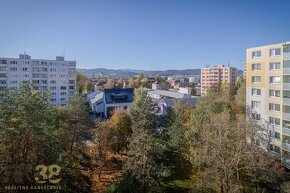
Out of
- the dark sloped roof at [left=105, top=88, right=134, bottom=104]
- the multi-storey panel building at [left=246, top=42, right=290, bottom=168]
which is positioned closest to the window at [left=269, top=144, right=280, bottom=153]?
the multi-storey panel building at [left=246, top=42, right=290, bottom=168]

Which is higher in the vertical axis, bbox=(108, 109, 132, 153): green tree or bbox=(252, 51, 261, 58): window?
bbox=(252, 51, 261, 58): window

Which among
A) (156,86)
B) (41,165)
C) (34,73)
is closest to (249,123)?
(41,165)

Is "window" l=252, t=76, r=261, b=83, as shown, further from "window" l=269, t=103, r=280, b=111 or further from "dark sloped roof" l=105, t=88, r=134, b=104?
"dark sloped roof" l=105, t=88, r=134, b=104

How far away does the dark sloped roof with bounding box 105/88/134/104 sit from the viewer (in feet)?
191

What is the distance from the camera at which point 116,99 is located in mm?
58875

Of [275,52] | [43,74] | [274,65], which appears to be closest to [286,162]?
[274,65]

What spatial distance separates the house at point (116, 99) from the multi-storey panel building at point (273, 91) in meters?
29.4

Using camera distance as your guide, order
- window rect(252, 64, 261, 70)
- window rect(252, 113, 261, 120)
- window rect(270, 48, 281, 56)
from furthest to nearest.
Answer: window rect(252, 113, 261, 120), window rect(252, 64, 261, 70), window rect(270, 48, 281, 56)

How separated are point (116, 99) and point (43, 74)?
23.5 m

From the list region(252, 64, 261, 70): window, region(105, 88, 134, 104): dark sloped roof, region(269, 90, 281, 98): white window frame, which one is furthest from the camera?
region(105, 88, 134, 104): dark sloped roof

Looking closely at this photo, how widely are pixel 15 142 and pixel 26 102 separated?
8.59 feet

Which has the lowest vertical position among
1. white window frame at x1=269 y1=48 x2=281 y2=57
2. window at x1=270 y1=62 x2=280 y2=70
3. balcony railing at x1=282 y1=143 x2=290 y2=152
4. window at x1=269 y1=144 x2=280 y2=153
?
window at x1=269 y1=144 x2=280 y2=153

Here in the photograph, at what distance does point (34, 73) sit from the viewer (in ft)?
222

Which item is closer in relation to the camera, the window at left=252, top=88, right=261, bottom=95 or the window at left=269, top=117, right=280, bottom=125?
the window at left=269, top=117, right=280, bottom=125
